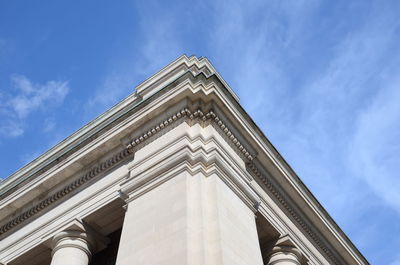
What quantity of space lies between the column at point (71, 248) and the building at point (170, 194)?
39mm

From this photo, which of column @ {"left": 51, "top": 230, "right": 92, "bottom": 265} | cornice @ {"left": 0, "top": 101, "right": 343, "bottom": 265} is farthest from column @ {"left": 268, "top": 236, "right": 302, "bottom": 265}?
column @ {"left": 51, "top": 230, "right": 92, "bottom": 265}

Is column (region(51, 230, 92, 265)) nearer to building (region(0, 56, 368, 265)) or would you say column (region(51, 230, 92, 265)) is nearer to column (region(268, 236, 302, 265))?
building (region(0, 56, 368, 265))

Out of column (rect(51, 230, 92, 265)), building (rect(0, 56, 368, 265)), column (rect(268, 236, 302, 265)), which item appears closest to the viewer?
building (rect(0, 56, 368, 265))

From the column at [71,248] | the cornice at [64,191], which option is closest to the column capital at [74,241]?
the column at [71,248]

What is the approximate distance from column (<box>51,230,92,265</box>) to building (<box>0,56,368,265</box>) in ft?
0.13

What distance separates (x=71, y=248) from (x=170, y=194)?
222 inches

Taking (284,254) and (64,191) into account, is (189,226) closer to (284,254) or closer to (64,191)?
(284,254)

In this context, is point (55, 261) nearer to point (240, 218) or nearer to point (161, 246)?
point (161, 246)

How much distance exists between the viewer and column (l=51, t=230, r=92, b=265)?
1803 centimetres

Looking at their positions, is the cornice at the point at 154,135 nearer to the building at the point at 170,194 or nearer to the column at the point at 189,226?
the building at the point at 170,194

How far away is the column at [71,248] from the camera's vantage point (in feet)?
59.2

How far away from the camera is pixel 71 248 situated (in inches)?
732

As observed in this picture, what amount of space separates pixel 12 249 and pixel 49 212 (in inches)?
97.7

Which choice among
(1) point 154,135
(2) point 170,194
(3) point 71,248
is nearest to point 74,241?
(3) point 71,248
